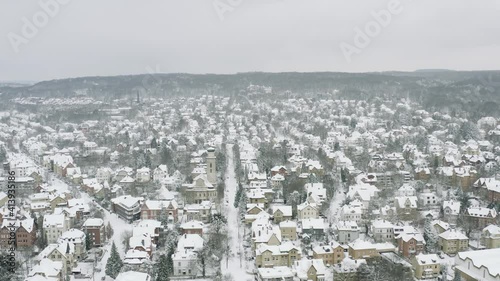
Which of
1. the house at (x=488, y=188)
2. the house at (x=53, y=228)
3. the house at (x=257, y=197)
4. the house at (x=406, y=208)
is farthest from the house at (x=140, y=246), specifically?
the house at (x=488, y=188)

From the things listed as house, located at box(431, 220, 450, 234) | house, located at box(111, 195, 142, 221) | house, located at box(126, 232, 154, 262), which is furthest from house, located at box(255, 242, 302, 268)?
house, located at box(111, 195, 142, 221)

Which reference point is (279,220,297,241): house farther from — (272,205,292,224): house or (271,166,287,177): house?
(271,166,287,177): house

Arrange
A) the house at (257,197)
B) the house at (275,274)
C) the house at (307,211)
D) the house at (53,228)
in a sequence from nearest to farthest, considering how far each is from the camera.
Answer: the house at (275,274) → the house at (53,228) → the house at (307,211) → the house at (257,197)

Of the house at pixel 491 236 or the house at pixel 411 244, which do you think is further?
the house at pixel 491 236

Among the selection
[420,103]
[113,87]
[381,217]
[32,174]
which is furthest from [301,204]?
[113,87]

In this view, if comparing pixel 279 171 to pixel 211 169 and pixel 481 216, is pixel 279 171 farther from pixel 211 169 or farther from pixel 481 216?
pixel 481 216

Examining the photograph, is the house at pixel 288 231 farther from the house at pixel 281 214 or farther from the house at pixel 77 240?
the house at pixel 77 240

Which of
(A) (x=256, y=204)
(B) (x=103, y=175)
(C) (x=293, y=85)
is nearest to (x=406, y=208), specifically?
(A) (x=256, y=204)
